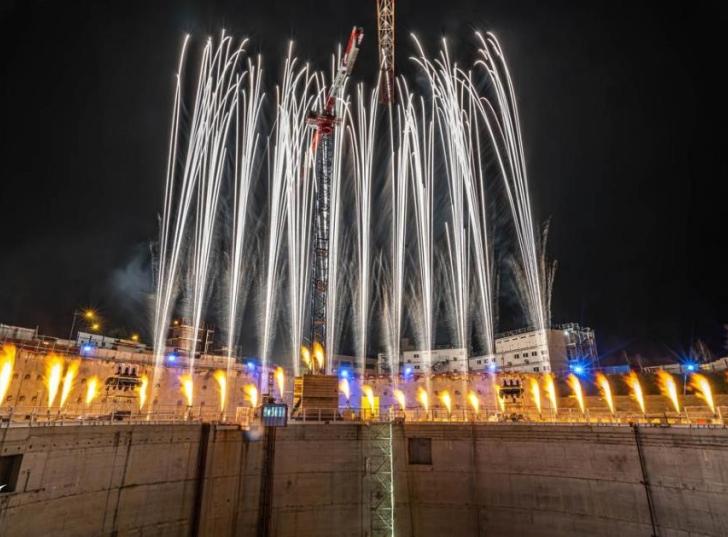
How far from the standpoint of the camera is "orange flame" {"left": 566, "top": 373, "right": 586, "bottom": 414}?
41750mm

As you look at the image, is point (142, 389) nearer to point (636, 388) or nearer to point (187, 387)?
point (187, 387)

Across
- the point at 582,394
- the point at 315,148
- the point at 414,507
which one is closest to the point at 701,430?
the point at 414,507

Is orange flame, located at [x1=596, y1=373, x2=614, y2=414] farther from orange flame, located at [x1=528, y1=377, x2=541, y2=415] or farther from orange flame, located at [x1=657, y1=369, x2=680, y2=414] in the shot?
orange flame, located at [x1=528, y1=377, x2=541, y2=415]

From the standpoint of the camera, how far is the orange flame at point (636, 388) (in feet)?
126

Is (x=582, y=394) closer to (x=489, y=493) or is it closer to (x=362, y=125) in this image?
(x=489, y=493)

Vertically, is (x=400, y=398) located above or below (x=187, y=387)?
below

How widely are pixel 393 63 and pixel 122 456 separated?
41.4 m

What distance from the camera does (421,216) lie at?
108 feet

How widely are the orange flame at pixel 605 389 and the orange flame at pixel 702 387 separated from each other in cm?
662

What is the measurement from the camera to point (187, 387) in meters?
41.3

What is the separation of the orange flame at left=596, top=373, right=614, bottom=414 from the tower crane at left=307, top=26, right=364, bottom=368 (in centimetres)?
2807

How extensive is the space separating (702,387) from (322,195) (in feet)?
129

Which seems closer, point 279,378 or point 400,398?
point 279,378

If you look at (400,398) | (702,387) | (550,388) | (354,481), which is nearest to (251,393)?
(400,398)
